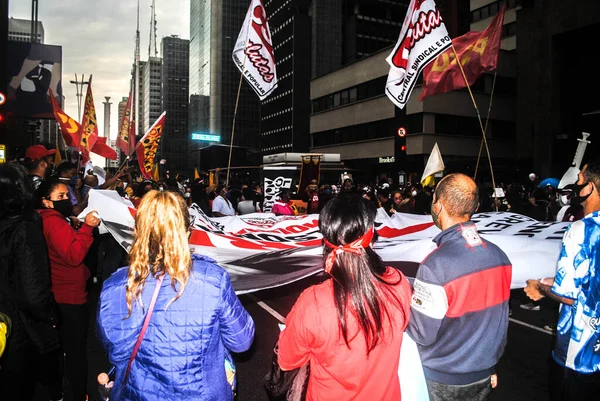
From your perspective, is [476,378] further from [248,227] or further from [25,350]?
[248,227]

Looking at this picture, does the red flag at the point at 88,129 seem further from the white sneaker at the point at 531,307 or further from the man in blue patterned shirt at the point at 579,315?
the man in blue patterned shirt at the point at 579,315

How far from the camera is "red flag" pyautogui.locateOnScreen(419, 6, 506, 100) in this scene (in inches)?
416

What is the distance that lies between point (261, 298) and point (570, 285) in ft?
20.6

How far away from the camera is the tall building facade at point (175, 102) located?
154m

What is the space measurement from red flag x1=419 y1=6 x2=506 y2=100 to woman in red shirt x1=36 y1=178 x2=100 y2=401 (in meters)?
9.02

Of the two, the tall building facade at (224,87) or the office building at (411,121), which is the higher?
the tall building facade at (224,87)

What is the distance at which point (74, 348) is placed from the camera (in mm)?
3926

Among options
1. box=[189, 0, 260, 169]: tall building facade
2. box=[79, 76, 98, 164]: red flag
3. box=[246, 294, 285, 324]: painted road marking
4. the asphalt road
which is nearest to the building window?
box=[79, 76, 98, 164]: red flag

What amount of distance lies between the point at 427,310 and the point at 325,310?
63cm

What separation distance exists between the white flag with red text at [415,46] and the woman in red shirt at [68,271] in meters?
7.85

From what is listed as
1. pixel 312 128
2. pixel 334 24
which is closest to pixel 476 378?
pixel 312 128

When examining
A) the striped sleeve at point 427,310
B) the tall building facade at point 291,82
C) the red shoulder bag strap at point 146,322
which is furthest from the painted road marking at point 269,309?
the tall building facade at point 291,82

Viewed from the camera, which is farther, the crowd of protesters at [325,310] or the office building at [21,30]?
the office building at [21,30]

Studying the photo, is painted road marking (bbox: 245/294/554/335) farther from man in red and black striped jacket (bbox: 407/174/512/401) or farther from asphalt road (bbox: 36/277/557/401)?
man in red and black striped jacket (bbox: 407/174/512/401)
